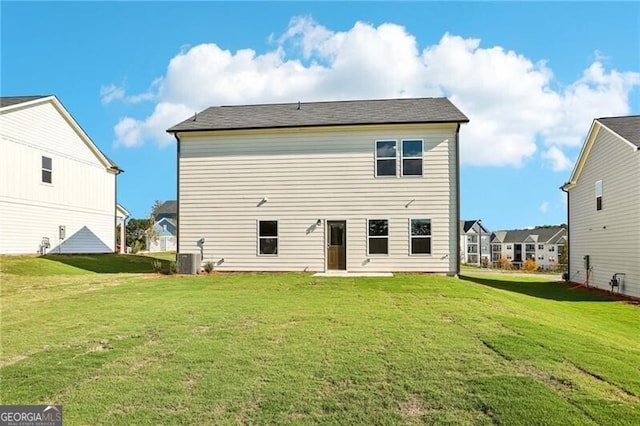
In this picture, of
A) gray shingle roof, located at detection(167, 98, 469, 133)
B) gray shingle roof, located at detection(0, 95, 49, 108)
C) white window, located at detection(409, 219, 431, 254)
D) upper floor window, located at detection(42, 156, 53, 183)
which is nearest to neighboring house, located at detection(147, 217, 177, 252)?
upper floor window, located at detection(42, 156, 53, 183)

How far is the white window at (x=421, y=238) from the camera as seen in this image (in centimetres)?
1552

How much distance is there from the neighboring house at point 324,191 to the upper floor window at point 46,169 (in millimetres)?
7276

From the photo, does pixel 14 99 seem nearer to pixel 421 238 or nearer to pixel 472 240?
pixel 421 238

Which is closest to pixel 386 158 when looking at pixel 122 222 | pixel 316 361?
pixel 316 361

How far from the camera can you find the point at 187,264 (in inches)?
611

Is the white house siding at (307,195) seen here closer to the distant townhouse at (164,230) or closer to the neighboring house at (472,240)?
the distant townhouse at (164,230)

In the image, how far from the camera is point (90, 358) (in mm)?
5207

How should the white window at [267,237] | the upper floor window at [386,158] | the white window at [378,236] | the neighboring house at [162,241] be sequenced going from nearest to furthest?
the white window at [378,236] → the upper floor window at [386,158] → the white window at [267,237] → the neighboring house at [162,241]

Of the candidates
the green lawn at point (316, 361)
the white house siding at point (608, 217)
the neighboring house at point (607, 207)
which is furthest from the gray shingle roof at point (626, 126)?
the green lawn at point (316, 361)

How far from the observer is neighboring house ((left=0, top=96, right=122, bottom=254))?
56.2ft

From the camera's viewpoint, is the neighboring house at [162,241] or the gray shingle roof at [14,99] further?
the neighboring house at [162,241]

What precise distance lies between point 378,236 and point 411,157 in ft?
10.6

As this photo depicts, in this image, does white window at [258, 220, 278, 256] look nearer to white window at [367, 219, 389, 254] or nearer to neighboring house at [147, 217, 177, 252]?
white window at [367, 219, 389, 254]

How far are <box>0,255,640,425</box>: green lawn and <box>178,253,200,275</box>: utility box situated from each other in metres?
5.65
